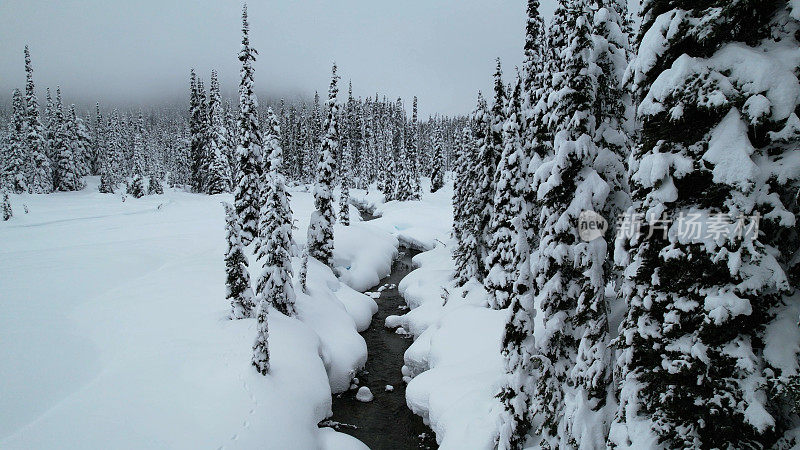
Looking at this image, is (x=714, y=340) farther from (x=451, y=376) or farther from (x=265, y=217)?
(x=265, y=217)

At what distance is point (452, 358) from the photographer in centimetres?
2005

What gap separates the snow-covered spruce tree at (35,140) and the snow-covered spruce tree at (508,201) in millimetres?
72195

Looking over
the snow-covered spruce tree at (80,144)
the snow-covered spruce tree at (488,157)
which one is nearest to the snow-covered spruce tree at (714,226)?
the snow-covered spruce tree at (488,157)

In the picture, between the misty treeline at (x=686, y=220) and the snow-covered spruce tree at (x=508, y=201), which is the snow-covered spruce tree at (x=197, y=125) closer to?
the snow-covered spruce tree at (x=508, y=201)

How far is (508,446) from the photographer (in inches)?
484

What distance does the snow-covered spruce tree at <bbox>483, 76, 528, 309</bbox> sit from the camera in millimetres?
19781

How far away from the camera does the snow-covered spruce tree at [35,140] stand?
200 ft

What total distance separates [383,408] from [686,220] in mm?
17049

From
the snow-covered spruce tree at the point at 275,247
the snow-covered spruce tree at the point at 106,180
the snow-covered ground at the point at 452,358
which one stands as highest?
the snow-covered spruce tree at the point at 106,180

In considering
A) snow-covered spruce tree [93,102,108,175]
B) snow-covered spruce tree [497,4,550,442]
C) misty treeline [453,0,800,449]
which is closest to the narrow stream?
snow-covered spruce tree [497,4,550,442]

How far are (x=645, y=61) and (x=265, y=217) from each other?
59.0 feet

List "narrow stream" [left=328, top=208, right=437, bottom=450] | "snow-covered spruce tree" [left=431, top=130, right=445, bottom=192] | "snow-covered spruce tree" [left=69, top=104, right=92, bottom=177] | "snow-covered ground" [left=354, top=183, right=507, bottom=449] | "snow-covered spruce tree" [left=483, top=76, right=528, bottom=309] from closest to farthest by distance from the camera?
"snow-covered ground" [left=354, top=183, right=507, bottom=449] → "narrow stream" [left=328, top=208, right=437, bottom=450] → "snow-covered spruce tree" [left=483, top=76, right=528, bottom=309] → "snow-covered spruce tree" [left=69, top=104, right=92, bottom=177] → "snow-covered spruce tree" [left=431, top=130, right=445, bottom=192]

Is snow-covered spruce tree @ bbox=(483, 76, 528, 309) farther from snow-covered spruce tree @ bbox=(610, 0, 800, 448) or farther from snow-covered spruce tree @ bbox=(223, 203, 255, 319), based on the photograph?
snow-covered spruce tree @ bbox=(223, 203, 255, 319)

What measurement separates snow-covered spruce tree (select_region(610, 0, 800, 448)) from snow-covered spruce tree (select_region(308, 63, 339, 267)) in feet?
99.2
